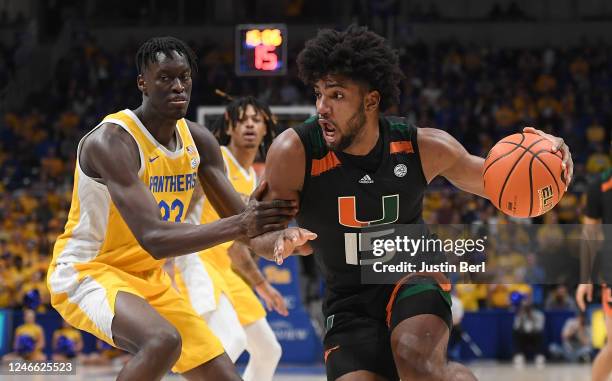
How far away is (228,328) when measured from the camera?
18.6 feet

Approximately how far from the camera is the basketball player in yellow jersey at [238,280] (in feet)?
18.5

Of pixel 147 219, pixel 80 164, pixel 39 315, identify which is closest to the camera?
pixel 147 219

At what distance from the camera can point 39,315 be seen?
34.8 ft

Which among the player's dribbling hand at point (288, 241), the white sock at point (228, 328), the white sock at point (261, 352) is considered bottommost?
the white sock at point (261, 352)

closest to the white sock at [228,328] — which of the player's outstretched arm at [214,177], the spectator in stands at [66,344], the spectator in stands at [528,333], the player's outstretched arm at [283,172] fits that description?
the player's outstretched arm at [214,177]

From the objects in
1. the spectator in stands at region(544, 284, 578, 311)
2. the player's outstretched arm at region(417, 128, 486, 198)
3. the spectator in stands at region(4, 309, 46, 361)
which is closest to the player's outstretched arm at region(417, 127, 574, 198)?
the player's outstretched arm at region(417, 128, 486, 198)

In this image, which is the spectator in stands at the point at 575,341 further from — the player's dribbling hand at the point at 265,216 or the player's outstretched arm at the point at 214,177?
the player's dribbling hand at the point at 265,216

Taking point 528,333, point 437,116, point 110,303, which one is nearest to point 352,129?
point 110,303

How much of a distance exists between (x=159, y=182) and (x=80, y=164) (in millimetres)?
385

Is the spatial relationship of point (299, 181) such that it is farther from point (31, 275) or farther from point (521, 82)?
point (521, 82)

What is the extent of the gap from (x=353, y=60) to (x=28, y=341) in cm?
678

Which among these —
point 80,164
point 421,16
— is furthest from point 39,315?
point 421,16

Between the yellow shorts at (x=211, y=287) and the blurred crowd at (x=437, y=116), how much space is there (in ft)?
18.2

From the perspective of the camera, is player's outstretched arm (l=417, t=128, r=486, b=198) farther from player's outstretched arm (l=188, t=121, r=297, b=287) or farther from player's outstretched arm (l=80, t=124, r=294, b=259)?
player's outstretched arm (l=188, t=121, r=297, b=287)
